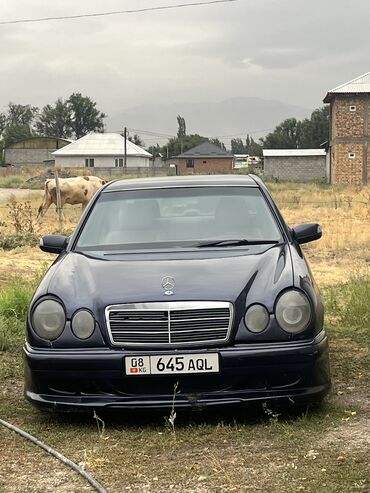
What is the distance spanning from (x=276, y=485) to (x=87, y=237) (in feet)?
9.32

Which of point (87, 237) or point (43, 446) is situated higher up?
point (87, 237)

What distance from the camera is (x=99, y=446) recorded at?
415 centimetres

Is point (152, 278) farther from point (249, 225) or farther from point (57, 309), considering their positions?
point (249, 225)

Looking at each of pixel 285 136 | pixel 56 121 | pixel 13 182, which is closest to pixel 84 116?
pixel 56 121

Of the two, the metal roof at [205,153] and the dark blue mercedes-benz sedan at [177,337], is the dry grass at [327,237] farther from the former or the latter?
the metal roof at [205,153]

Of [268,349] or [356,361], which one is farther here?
[356,361]

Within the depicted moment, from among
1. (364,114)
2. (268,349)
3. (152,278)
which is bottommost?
(268,349)

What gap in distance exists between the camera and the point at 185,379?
4320 millimetres

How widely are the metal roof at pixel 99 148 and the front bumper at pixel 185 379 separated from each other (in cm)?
9301

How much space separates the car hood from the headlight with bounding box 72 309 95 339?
5 cm

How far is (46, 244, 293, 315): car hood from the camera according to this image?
14.5ft

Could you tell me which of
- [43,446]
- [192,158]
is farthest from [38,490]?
[192,158]

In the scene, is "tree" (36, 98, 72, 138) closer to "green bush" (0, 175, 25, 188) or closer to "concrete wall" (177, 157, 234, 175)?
"concrete wall" (177, 157, 234, 175)

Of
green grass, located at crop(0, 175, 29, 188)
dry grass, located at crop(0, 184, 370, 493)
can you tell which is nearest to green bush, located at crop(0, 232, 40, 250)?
dry grass, located at crop(0, 184, 370, 493)
